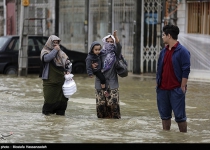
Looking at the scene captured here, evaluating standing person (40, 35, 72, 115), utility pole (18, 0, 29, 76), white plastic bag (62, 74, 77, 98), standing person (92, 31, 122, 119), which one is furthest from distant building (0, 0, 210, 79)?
standing person (92, 31, 122, 119)

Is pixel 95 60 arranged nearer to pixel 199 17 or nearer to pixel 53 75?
pixel 53 75

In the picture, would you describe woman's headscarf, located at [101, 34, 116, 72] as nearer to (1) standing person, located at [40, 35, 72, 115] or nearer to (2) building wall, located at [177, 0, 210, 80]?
(1) standing person, located at [40, 35, 72, 115]

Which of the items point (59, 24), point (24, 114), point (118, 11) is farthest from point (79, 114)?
point (59, 24)

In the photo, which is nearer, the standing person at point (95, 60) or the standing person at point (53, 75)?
the standing person at point (95, 60)

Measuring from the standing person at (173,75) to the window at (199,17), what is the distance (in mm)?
10902

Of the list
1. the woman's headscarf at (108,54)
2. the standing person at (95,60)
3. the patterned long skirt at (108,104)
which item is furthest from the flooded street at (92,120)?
the woman's headscarf at (108,54)

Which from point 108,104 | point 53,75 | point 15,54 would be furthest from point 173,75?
point 15,54

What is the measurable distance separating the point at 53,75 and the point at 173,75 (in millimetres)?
2832

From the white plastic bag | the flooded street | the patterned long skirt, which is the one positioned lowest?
the flooded street

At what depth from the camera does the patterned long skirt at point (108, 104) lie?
11.4 metres

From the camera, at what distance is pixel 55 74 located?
11.9 metres

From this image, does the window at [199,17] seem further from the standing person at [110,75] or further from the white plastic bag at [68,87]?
the standing person at [110,75]

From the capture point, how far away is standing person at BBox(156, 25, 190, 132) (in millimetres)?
9797

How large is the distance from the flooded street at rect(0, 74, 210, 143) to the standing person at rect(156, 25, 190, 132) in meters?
0.43
